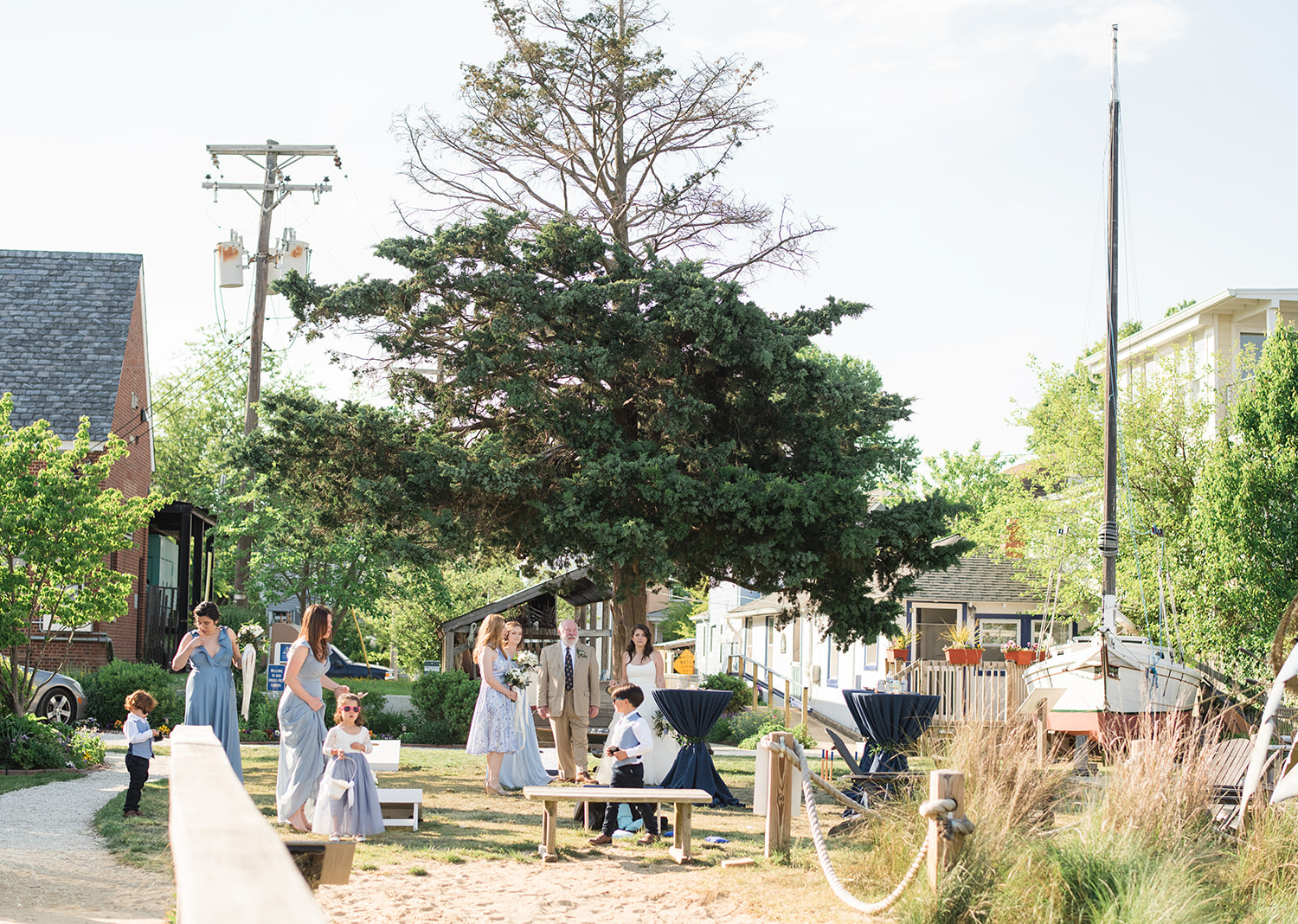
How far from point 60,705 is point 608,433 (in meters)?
9.41

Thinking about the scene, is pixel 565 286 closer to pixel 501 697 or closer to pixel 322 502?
pixel 322 502

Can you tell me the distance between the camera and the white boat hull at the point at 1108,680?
19.0 metres

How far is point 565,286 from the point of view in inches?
649

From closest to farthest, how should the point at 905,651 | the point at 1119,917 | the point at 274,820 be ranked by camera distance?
1. the point at 1119,917
2. the point at 274,820
3. the point at 905,651

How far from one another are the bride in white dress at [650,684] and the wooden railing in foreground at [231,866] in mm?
10442

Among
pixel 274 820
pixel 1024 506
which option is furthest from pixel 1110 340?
pixel 274 820

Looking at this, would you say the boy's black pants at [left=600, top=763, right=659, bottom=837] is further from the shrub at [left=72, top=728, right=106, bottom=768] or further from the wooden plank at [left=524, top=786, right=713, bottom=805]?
the shrub at [left=72, top=728, right=106, bottom=768]

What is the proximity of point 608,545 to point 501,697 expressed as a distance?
2897 mm

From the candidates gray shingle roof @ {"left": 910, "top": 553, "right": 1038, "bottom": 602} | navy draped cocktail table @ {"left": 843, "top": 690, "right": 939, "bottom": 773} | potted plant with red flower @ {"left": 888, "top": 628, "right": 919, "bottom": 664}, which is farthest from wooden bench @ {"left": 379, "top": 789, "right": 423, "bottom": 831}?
gray shingle roof @ {"left": 910, "top": 553, "right": 1038, "bottom": 602}

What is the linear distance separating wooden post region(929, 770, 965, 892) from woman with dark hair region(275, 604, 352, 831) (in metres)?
5.27

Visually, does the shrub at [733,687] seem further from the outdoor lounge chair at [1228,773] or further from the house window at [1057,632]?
the outdoor lounge chair at [1228,773]

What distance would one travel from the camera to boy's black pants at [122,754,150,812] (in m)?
10.6

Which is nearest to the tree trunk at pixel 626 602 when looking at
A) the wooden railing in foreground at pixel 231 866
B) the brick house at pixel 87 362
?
the brick house at pixel 87 362

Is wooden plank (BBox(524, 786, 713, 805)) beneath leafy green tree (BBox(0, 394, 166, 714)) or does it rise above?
beneath
